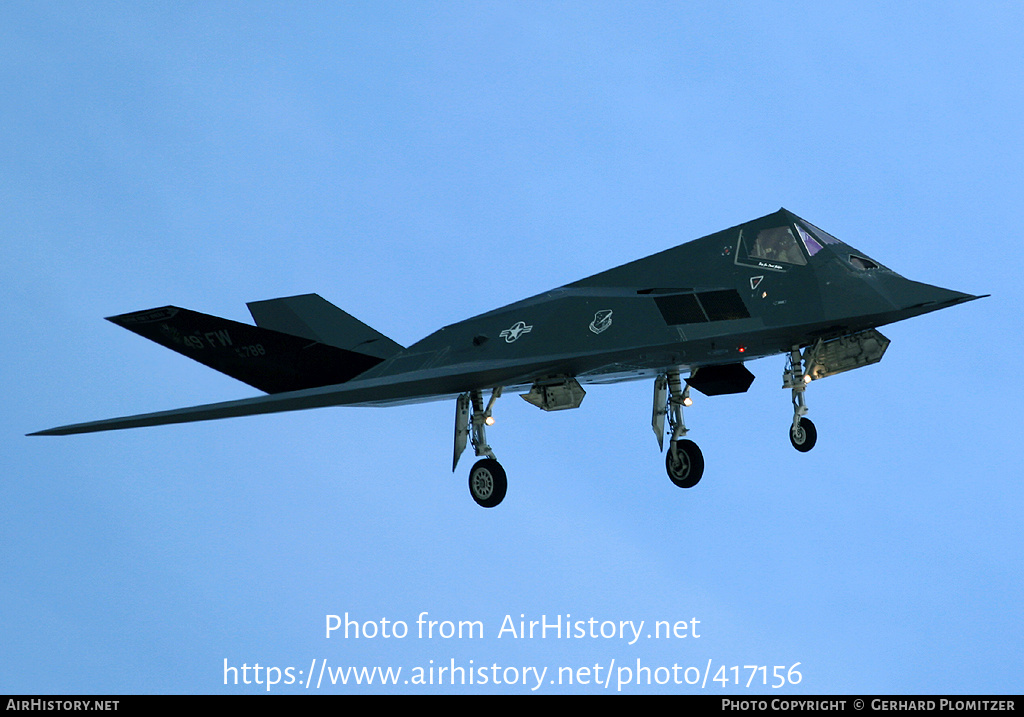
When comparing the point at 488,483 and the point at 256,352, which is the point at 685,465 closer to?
the point at 488,483

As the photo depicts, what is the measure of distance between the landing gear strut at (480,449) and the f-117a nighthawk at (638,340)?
23mm

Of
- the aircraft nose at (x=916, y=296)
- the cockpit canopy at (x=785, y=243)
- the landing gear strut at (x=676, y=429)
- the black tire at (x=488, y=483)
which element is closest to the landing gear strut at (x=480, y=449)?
the black tire at (x=488, y=483)

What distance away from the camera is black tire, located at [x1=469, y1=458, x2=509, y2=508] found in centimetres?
2169

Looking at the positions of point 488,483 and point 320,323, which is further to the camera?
point 320,323

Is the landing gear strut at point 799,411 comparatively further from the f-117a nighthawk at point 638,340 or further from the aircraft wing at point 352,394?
the aircraft wing at point 352,394

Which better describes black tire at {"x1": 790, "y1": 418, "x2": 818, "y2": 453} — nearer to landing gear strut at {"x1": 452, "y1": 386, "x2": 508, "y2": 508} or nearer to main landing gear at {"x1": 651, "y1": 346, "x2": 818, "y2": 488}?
main landing gear at {"x1": 651, "y1": 346, "x2": 818, "y2": 488}

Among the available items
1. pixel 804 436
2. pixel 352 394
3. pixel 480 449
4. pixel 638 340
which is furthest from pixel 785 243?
pixel 352 394

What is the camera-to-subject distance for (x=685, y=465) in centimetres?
2208

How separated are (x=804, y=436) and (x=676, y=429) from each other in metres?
2.91

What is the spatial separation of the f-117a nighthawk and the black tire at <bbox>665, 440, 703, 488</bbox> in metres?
0.02

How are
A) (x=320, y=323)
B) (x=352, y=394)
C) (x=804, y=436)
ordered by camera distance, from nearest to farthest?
(x=804, y=436), (x=352, y=394), (x=320, y=323)
